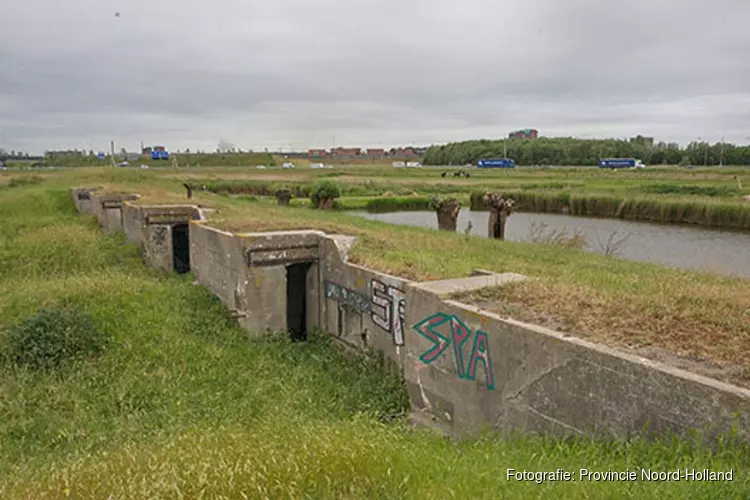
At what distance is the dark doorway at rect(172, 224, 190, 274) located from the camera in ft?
58.3

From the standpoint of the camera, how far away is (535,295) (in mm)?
6816

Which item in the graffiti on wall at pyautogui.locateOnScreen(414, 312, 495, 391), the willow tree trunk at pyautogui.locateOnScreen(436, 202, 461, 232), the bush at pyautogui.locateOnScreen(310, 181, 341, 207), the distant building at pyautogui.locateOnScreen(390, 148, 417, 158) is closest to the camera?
the graffiti on wall at pyautogui.locateOnScreen(414, 312, 495, 391)

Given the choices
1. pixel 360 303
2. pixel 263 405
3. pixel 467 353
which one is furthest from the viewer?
pixel 360 303

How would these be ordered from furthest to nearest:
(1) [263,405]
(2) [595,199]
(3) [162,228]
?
1. (2) [595,199]
2. (3) [162,228]
3. (1) [263,405]

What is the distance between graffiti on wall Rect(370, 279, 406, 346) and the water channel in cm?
1155

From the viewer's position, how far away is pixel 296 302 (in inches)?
484

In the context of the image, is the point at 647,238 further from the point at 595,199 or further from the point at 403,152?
the point at 403,152

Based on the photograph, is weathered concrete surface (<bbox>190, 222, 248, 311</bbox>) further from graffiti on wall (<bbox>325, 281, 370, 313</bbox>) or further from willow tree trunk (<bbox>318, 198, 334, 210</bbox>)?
willow tree trunk (<bbox>318, 198, 334, 210</bbox>)

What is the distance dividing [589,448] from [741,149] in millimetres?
112286

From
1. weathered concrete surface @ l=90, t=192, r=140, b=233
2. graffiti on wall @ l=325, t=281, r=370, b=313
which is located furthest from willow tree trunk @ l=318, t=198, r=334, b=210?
graffiti on wall @ l=325, t=281, r=370, b=313

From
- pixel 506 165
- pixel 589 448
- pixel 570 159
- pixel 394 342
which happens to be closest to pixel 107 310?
pixel 394 342

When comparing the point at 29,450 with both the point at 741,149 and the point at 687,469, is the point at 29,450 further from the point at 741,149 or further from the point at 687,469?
the point at 741,149

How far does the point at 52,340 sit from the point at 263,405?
3.86m

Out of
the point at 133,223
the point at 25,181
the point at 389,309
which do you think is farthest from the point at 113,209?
the point at 25,181
